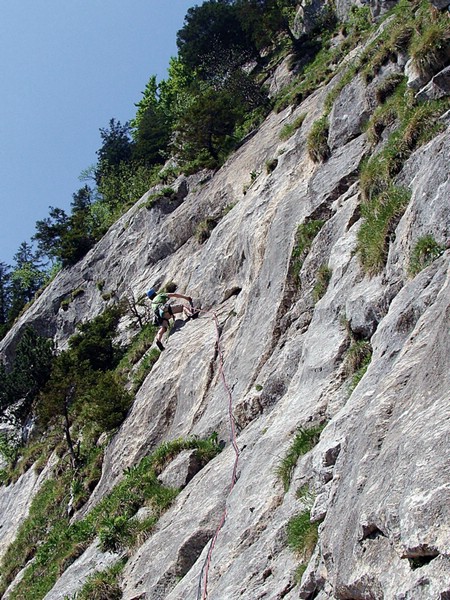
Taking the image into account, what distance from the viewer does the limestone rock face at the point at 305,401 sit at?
675cm

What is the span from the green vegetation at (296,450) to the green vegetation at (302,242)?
5.81 meters

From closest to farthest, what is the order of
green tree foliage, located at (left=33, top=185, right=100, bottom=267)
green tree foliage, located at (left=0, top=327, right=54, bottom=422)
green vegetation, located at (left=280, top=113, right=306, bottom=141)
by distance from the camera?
green vegetation, located at (left=280, top=113, right=306, bottom=141) < green tree foliage, located at (left=0, top=327, right=54, bottom=422) < green tree foliage, located at (left=33, top=185, right=100, bottom=267)

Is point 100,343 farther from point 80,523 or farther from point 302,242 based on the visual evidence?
point 302,242

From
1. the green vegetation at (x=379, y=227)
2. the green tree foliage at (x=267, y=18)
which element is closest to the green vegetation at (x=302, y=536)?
the green vegetation at (x=379, y=227)

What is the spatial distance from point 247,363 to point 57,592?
6668mm

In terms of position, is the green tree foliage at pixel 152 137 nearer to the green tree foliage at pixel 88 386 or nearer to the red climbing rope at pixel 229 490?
the green tree foliage at pixel 88 386

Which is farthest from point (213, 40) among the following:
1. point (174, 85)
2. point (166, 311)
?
point (166, 311)

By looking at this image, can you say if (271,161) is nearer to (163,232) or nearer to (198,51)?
(163,232)

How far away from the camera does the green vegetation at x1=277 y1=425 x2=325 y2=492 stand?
35.2ft

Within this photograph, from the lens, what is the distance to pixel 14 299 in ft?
215

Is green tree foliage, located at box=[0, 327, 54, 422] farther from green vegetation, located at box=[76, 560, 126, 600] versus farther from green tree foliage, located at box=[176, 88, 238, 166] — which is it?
green vegetation, located at box=[76, 560, 126, 600]

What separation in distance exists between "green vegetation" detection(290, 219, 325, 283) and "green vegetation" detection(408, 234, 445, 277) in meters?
5.75

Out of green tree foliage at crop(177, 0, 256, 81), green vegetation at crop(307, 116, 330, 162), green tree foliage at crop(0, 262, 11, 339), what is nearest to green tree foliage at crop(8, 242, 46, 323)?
green tree foliage at crop(0, 262, 11, 339)

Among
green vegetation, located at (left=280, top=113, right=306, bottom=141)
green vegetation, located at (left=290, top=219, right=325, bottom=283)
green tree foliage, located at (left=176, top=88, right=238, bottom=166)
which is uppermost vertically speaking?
green tree foliage, located at (left=176, top=88, right=238, bottom=166)
